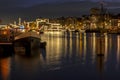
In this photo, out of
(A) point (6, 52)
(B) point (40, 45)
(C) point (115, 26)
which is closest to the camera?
(A) point (6, 52)

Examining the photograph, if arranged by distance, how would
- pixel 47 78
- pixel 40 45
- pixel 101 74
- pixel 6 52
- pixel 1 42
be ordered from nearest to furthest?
pixel 47 78 → pixel 101 74 → pixel 6 52 → pixel 1 42 → pixel 40 45

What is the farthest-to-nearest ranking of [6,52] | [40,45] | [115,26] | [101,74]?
[115,26] < [40,45] < [6,52] < [101,74]

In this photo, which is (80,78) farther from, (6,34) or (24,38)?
(6,34)

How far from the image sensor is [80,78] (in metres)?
18.4

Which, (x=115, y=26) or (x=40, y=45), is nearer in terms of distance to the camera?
(x=40, y=45)

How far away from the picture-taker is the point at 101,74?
64.5ft

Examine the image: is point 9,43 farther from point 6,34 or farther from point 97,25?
point 97,25

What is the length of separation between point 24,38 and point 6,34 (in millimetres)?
7290

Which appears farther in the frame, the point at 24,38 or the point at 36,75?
the point at 24,38

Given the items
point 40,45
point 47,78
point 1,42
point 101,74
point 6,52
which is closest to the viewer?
point 47,78

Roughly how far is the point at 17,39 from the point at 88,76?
20.8m

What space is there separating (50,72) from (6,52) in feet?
52.6

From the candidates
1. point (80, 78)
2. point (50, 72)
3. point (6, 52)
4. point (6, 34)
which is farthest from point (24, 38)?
point (80, 78)

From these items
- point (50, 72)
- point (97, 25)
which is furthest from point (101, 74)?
point (97, 25)
